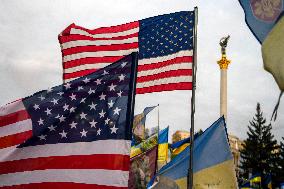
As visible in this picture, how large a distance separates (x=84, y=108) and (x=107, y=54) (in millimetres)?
3970

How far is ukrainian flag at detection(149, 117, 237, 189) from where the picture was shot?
823 centimetres

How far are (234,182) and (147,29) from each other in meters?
4.10

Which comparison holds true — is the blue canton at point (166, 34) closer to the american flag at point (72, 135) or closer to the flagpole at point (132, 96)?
the flagpole at point (132, 96)

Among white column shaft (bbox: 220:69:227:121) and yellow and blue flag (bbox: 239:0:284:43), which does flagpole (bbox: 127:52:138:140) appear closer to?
yellow and blue flag (bbox: 239:0:284:43)

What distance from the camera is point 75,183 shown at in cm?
553

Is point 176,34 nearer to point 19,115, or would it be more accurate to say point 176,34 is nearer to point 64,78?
point 64,78

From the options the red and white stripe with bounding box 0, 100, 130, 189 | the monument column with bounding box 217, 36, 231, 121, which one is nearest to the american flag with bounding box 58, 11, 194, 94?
the red and white stripe with bounding box 0, 100, 130, 189

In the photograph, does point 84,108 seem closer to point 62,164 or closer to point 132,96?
point 132,96

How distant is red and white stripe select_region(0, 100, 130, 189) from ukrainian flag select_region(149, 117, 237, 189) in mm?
3142

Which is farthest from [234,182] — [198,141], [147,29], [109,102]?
[147,29]

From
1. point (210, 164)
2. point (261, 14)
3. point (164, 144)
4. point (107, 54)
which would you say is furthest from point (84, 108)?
point (164, 144)

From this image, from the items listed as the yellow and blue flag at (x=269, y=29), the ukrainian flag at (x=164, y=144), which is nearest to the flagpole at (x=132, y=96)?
the yellow and blue flag at (x=269, y=29)

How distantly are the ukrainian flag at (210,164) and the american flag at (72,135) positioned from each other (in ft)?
10.1

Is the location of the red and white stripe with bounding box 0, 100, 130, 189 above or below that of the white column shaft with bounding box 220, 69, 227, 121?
below
